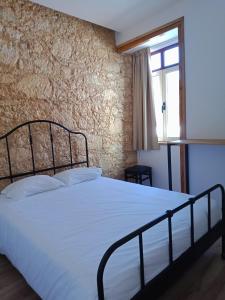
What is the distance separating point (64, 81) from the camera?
306cm

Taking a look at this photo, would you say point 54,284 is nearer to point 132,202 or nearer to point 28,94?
point 132,202

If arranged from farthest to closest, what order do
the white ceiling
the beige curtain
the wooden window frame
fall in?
the beige curtain
the wooden window frame
the white ceiling

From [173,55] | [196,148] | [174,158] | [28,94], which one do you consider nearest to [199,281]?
[196,148]

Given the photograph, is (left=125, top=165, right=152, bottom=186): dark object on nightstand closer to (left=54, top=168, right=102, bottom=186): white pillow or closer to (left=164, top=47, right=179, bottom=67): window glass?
(left=54, top=168, right=102, bottom=186): white pillow

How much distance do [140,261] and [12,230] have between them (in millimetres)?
1072

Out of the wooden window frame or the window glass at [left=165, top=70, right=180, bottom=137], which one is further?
the window glass at [left=165, top=70, right=180, bottom=137]

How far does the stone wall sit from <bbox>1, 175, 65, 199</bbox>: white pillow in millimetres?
347

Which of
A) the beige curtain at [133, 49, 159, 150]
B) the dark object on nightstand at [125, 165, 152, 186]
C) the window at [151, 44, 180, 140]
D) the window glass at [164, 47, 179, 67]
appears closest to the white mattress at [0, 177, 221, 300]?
the dark object on nightstand at [125, 165, 152, 186]

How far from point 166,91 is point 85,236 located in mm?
2827

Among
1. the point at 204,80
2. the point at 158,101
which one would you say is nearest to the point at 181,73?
the point at 204,80

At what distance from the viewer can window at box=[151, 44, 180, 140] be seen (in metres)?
3.49

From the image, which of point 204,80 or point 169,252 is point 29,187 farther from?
point 204,80

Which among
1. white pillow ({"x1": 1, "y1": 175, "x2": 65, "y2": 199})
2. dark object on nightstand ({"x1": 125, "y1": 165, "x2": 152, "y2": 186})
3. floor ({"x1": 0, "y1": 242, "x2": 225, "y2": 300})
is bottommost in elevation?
floor ({"x1": 0, "y1": 242, "x2": 225, "y2": 300})

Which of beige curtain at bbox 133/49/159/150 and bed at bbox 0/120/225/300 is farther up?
beige curtain at bbox 133/49/159/150
